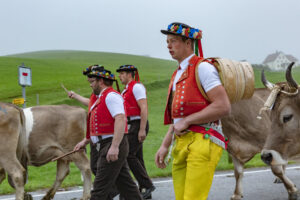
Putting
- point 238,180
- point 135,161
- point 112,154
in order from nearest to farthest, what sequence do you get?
point 112,154
point 238,180
point 135,161

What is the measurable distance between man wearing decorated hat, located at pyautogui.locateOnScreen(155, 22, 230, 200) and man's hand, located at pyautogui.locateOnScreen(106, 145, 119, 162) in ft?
4.18

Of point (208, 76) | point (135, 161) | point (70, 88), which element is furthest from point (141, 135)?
point (70, 88)

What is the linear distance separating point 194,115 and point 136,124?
3.71 meters

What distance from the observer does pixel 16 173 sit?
263 inches

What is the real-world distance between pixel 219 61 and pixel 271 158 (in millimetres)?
1180

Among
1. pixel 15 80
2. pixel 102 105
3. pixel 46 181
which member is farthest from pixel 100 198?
pixel 15 80

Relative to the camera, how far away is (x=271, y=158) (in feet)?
13.4

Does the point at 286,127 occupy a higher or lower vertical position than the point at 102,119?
higher

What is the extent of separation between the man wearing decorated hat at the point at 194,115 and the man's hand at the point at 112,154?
1.27 meters

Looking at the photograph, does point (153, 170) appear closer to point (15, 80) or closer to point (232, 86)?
point (232, 86)

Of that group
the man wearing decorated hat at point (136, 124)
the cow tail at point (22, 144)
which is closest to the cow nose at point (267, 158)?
the man wearing decorated hat at point (136, 124)

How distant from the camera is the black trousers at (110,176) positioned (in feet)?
16.2

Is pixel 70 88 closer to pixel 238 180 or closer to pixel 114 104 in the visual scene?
pixel 238 180

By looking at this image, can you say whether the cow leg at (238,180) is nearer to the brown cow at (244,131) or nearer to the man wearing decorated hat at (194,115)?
the brown cow at (244,131)
